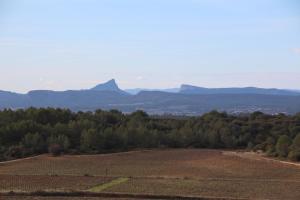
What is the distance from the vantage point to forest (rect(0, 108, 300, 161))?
2352 inches

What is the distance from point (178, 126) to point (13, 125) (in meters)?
24.4

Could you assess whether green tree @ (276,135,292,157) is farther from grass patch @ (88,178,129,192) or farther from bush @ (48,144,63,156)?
grass patch @ (88,178,129,192)

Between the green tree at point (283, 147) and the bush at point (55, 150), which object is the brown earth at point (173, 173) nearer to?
the bush at point (55, 150)

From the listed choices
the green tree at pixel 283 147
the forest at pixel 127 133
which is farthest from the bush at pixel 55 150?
the green tree at pixel 283 147

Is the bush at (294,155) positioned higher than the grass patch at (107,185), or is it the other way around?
the grass patch at (107,185)

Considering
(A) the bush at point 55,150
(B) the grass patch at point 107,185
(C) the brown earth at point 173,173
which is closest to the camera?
(B) the grass patch at point 107,185

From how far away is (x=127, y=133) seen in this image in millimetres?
67062

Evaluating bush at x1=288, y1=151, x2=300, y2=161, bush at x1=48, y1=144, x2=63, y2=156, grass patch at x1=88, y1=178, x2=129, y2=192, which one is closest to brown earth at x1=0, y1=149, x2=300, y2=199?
grass patch at x1=88, y1=178, x2=129, y2=192

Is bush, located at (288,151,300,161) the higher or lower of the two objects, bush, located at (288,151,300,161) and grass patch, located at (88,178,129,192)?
the lower

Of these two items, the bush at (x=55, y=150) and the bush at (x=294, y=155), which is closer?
the bush at (x=294, y=155)

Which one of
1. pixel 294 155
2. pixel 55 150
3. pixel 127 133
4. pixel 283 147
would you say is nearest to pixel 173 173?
pixel 294 155

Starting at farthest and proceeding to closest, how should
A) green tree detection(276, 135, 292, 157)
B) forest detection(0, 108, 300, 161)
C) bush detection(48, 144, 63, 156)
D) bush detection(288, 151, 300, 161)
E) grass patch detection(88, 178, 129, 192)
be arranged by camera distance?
1. forest detection(0, 108, 300, 161)
2. green tree detection(276, 135, 292, 157)
3. bush detection(48, 144, 63, 156)
4. bush detection(288, 151, 300, 161)
5. grass patch detection(88, 178, 129, 192)

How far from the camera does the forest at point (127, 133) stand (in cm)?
5975

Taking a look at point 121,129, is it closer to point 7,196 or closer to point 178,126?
point 178,126
